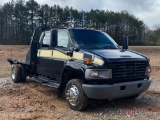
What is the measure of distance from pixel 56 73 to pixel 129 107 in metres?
2.41

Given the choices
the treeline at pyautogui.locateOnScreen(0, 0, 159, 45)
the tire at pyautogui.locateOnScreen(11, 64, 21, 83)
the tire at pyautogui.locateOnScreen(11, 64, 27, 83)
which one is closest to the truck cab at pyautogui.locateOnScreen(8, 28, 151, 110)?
the tire at pyautogui.locateOnScreen(11, 64, 27, 83)

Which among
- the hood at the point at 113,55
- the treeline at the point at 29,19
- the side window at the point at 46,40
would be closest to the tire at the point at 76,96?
the hood at the point at 113,55

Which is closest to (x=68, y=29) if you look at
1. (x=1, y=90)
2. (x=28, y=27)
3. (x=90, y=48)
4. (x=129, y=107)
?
(x=90, y=48)

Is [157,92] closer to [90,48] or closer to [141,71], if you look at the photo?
[141,71]

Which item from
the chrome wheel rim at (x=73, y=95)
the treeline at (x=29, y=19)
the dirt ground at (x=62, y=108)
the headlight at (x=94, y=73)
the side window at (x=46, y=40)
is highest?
the treeline at (x=29, y=19)

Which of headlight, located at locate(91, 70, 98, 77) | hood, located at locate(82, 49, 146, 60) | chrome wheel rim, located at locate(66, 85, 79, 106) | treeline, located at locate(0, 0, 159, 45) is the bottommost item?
chrome wheel rim, located at locate(66, 85, 79, 106)

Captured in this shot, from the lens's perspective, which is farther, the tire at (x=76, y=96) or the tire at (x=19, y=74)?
the tire at (x=19, y=74)

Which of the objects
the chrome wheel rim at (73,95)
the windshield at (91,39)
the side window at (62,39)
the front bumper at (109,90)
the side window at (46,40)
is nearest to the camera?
the front bumper at (109,90)

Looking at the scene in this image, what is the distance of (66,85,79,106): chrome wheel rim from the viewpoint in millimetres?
6234

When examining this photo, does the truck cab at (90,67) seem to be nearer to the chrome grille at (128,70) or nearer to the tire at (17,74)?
the chrome grille at (128,70)

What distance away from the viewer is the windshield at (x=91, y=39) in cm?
701

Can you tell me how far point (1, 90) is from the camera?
8.74m

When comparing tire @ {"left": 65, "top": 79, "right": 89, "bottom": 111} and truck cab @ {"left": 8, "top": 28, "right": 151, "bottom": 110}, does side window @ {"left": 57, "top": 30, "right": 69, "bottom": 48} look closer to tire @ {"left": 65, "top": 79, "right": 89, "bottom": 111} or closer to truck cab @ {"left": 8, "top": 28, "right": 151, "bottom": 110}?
truck cab @ {"left": 8, "top": 28, "right": 151, "bottom": 110}

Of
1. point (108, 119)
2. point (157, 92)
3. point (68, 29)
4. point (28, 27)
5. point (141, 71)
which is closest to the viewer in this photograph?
point (108, 119)
